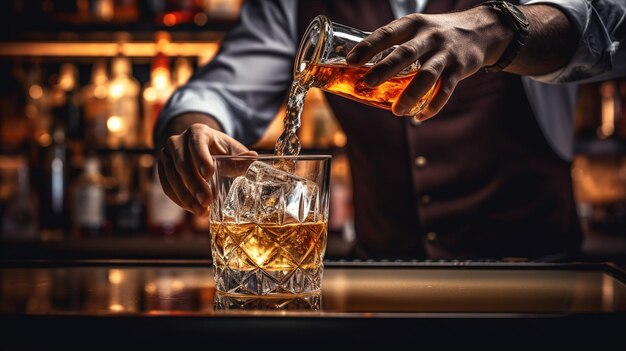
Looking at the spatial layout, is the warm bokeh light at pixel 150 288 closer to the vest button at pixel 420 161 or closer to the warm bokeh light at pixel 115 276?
the warm bokeh light at pixel 115 276

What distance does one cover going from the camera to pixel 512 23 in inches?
34.1

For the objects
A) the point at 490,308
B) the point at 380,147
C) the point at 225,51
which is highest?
the point at 225,51

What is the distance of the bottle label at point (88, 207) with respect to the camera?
2561mm

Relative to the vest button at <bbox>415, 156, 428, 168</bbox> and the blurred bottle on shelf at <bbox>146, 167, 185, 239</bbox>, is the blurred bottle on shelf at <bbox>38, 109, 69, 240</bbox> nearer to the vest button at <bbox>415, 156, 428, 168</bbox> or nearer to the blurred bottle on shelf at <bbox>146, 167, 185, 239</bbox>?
the blurred bottle on shelf at <bbox>146, 167, 185, 239</bbox>

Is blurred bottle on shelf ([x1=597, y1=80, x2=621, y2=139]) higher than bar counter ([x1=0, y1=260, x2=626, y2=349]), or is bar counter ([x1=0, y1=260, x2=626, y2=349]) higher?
blurred bottle on shelf ([x1=597, y1=80, x2=621, y2=139])

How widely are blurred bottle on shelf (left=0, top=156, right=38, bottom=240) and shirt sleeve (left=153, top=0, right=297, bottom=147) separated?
128 cm

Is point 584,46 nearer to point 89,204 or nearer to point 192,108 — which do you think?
point 192,108

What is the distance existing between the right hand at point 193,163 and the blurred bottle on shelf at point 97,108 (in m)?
1.77

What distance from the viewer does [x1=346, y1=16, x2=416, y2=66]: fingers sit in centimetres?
72

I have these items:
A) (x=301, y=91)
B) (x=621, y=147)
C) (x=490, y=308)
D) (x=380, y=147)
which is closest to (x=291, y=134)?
(x=301, y=91)

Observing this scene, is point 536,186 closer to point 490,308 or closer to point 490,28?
point 490,28

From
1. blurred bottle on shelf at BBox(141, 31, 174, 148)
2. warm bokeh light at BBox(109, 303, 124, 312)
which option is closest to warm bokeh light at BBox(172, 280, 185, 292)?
warm bokeh light at BBox(109, 303, 124, 312)

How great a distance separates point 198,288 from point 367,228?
0.95 meters

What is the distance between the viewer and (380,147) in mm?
1622
